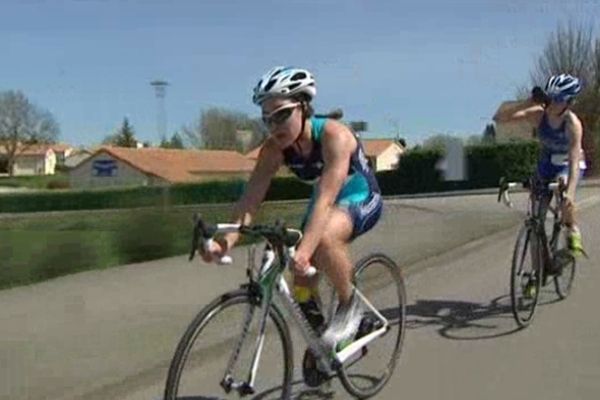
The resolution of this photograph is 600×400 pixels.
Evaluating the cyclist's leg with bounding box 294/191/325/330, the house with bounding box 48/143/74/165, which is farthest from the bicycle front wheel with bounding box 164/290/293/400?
the house with bounding box 48/143/74/165

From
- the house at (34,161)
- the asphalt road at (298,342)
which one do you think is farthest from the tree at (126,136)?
the asphalt road at (298,342)

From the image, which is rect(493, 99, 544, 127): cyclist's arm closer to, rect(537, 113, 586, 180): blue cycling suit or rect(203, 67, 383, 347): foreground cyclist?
rect(537, 113, 586, 180): blue cycling suit

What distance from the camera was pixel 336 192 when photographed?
4.23m

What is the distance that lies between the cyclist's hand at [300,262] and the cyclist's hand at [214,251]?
372 millimetres

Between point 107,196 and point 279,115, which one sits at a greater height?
point 279,115

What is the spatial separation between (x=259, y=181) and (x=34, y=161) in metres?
113

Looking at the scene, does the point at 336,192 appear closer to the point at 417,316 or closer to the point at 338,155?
the point at 338,155

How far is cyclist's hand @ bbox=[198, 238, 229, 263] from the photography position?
397cm

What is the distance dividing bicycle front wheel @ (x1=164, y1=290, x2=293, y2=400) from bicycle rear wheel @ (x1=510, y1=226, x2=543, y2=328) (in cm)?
296

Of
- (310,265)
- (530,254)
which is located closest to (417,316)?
(530,254)

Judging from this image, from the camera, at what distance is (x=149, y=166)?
7412 centimetres

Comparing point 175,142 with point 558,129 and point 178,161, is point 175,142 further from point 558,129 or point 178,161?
point 558,129

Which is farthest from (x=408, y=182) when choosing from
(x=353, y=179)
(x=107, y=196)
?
(x=353, y=179)

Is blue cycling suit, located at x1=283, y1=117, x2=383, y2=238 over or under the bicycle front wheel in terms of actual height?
over
